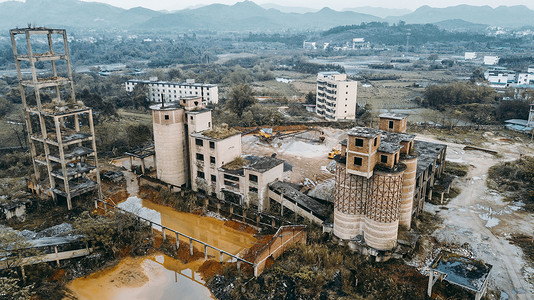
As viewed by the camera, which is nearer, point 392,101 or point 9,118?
point 9,118

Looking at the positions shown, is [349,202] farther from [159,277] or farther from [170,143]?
[170,143]

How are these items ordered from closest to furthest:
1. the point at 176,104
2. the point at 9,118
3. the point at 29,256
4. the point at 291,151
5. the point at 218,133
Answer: the point at 29,256 < the point at 218,133 < the point at 176,104 < the point at 291,151 < the point at 9,118

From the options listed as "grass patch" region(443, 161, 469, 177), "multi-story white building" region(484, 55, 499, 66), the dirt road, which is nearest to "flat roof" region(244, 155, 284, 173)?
the dirt road

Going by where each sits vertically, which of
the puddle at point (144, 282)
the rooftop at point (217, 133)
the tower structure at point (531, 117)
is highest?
the rooftop at point (217, 133)

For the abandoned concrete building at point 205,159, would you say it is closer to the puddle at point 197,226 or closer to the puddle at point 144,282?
the puddle at point 197,226

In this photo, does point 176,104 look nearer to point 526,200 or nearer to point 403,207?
point 403,207

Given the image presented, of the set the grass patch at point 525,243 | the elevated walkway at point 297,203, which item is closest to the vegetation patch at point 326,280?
the elevated walkway at point 297,203

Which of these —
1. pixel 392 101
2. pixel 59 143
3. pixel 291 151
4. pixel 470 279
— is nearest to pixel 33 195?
pixel 59 143

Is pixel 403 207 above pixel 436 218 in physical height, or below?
above

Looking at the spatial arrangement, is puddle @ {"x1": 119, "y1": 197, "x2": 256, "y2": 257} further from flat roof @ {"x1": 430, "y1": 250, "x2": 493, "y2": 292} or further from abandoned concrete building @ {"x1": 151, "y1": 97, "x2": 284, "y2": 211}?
flat roof @ {"x1": 430, "y1": 250, "x2": 493, "y2": 292}
